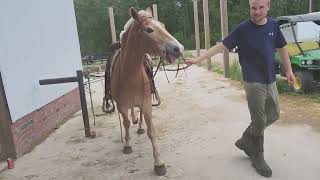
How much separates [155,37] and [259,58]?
1108 mm

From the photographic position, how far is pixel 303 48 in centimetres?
920

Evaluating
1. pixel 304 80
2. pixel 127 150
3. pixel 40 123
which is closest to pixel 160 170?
pixel 127 150

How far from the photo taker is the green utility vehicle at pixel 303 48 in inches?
332

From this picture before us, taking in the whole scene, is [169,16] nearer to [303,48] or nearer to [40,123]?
[303,48]

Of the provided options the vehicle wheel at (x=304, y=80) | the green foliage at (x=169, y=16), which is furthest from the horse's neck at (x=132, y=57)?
the green foliage at (x=169, y=16)

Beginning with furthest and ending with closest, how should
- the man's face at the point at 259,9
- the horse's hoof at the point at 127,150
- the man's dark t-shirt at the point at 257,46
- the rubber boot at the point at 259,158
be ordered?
1. the horse's hoof at the point at 127,150
2. the rubber boot at the point at 259,158
3. the man's dark t-shirt at the point at 257,46
4. the man's face at the point at 259,9

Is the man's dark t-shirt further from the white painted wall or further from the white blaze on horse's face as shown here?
the white painted wall

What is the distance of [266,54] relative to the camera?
4.12 m

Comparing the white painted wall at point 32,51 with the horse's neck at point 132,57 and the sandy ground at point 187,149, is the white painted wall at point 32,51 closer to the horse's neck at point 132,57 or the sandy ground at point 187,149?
the sandy ground at point 187,149

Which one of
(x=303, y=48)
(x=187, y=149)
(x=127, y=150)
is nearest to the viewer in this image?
(x=187, y=149)

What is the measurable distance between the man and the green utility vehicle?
3.96 metres

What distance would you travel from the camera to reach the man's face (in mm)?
4027

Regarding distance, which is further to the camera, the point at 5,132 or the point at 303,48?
the point at 303,48

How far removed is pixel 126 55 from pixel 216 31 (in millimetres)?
37600
